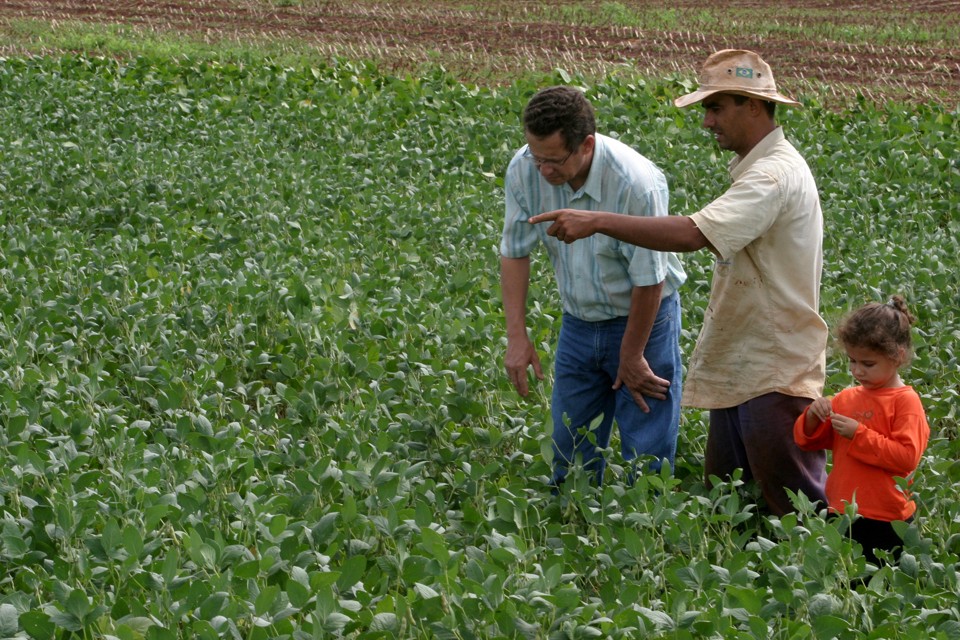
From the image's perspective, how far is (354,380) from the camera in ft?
17.1

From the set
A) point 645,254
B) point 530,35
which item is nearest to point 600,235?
point 645,254

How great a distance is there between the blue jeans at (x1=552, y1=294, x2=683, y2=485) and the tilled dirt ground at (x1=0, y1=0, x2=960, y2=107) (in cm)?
1042

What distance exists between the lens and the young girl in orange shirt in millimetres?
3646

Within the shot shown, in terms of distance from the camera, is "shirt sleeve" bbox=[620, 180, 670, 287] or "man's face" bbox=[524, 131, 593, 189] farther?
"shirt sleeve" bbox=[620, 180, 670, 287]

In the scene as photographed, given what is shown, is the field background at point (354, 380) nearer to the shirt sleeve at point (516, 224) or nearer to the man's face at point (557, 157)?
the shirt sleeve at point (516, 224)

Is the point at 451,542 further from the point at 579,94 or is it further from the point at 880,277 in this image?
the point at 880,277

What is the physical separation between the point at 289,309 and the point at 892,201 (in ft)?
13.8

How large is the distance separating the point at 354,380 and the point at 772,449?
199 cm

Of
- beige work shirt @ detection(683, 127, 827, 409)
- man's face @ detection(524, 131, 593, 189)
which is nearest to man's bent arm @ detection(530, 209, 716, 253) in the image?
beige work shirt @ detection(683, 127, 827, 409)

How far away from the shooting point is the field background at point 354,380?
10.5 ft

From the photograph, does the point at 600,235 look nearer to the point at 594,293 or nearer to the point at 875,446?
the point at 594,293

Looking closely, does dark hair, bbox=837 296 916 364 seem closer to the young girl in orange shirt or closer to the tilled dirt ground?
the young girl in orange shirt

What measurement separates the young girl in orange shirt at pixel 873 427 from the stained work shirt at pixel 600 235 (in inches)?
24.8

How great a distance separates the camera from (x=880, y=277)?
6.29 m
